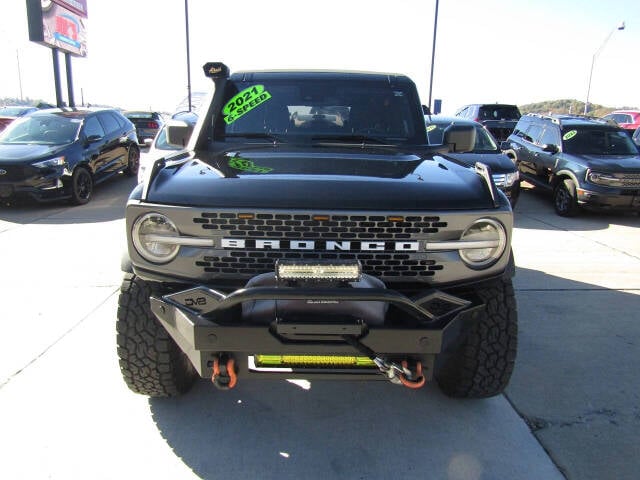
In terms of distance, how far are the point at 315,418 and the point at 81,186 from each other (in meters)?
7.99

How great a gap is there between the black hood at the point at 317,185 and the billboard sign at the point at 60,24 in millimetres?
14977

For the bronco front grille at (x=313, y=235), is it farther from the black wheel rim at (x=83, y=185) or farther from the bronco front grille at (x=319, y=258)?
the black wheel rim at (x=83, y=185)

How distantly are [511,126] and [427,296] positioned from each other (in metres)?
15.2

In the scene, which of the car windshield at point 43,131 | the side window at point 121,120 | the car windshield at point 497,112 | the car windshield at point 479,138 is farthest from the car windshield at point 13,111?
the car windshield at point 497,112

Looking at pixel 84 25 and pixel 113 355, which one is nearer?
pixel 113 355

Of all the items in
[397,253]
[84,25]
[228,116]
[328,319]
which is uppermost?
[84,25]

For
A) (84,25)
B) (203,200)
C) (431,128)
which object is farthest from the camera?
(84,25)

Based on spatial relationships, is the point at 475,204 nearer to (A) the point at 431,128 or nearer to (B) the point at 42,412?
(B) the point at 42,412

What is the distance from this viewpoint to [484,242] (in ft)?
7.85

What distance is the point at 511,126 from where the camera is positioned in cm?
1589

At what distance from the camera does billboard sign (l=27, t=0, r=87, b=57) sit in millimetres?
14562

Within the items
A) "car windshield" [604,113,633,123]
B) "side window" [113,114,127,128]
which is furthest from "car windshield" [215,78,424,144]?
"car windshield" [604,113,633,123]

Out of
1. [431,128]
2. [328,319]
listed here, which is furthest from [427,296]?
[431,128]

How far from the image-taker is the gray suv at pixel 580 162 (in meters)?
8.54
